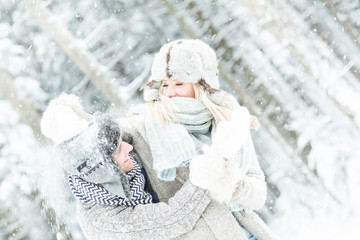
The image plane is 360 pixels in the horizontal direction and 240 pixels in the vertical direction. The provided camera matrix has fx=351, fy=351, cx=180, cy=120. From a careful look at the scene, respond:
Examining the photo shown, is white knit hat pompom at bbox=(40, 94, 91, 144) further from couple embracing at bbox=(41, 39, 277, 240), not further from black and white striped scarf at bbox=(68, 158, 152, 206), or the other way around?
black and white striped scarf at bbox=(68, 158, 152, 206)

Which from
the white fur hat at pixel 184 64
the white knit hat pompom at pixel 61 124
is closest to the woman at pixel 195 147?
the white fur hat at pixel 184 64

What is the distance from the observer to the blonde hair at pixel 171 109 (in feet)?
3.60

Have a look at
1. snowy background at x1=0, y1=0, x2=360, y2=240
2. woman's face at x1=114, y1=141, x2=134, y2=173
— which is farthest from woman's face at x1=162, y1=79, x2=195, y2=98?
snowy background at x1=0, y1=0, x2=360, y2=240

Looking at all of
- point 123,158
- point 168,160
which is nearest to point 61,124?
point 123,158

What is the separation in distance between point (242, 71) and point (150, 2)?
77 centimetres

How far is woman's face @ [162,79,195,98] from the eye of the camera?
3.76ft

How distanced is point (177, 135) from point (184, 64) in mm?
239

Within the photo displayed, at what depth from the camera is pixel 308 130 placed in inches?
96.1

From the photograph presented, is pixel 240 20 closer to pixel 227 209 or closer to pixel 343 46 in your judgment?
pixel 343 46

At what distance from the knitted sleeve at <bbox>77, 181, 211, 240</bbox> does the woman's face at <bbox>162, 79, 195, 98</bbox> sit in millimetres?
310

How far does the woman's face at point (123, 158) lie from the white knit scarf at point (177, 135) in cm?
7

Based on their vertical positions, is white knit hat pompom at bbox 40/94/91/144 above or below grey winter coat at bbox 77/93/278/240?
above

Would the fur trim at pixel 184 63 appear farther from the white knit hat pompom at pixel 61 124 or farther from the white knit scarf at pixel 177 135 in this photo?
the white knit hat pompom at pixel 61 124

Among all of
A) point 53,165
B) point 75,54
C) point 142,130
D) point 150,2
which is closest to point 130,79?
point 75,54
